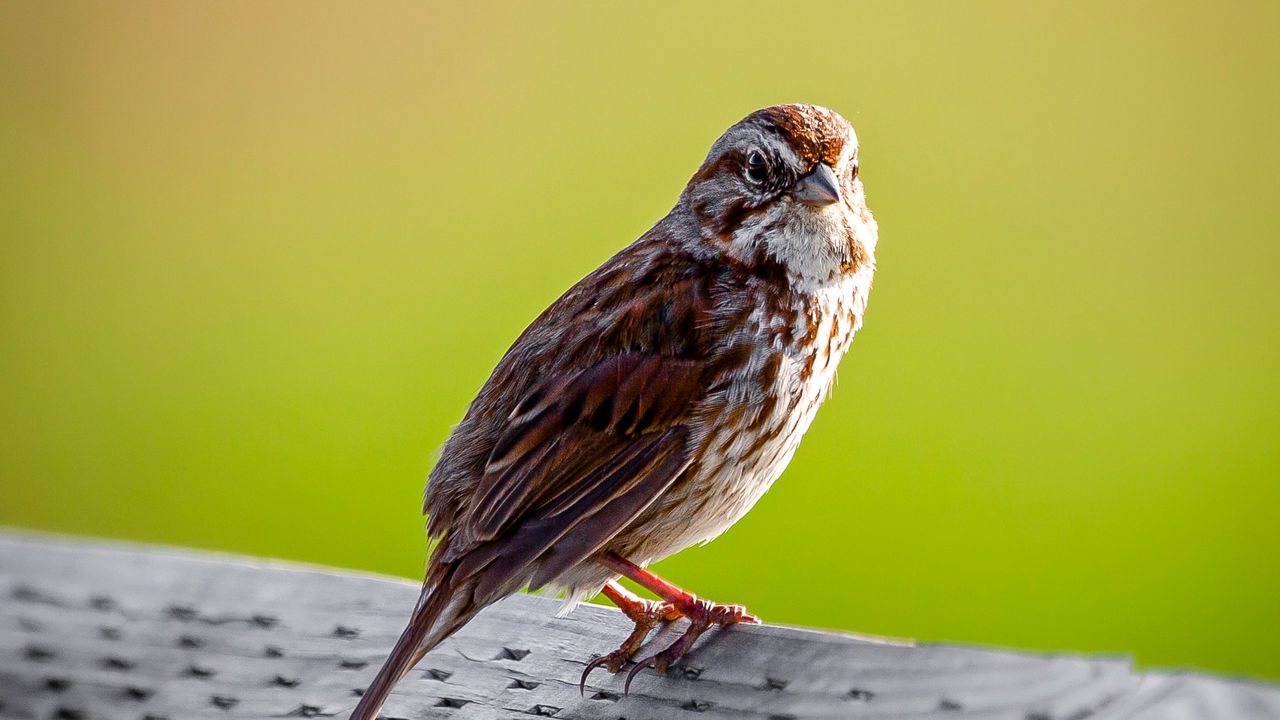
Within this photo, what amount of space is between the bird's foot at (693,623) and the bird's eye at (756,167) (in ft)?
3.66

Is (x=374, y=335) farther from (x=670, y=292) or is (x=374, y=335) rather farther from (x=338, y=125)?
(x=670, y=292)

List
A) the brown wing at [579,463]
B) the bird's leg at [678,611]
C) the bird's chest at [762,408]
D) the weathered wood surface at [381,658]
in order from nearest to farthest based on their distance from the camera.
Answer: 1. the weathered wood surface at [381,658]
2. the bird's leg at [678,611]
3. the brown wing at [579,463]
4. the bird's chest at [762,408]

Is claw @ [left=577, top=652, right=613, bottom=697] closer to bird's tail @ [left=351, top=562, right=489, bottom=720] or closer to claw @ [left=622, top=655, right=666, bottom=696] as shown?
claw @ [left=622, top=655, right=666, bottom=696]

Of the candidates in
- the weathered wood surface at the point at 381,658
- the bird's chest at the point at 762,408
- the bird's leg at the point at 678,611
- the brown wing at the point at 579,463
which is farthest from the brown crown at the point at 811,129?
the weathered wood surface at the point at 381,658

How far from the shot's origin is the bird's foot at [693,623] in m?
3.38

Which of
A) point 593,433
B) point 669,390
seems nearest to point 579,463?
point 593,433

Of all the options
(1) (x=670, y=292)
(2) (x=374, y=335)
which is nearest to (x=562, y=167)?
(2) (x=374, y=335)

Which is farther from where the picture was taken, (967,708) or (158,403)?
(158,403)

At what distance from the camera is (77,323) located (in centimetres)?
1054

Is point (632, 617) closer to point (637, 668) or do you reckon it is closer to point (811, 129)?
point (637, 668)

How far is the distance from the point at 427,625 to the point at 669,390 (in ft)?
2.85

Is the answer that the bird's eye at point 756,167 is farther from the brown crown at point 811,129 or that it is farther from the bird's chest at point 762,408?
the bird's chest at point 762,408

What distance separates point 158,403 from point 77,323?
48.0 inches

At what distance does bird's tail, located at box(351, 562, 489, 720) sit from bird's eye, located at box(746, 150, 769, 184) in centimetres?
130
